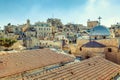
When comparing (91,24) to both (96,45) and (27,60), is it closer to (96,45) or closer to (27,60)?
(96,45)

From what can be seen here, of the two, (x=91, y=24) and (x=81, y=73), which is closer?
(x=81, y=73)

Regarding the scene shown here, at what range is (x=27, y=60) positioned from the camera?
18266mm

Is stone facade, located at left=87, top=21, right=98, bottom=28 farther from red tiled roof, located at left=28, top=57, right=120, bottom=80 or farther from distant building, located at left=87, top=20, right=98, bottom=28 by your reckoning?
red tiled roof, located at left=28, top=57, right=120, bottom=80

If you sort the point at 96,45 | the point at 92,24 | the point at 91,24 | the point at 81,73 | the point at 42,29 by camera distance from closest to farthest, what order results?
1. the point at 81,73
2. the point at 96,45
3. the point at 42,29
4. the point at 92,24
5. the point at 91,24

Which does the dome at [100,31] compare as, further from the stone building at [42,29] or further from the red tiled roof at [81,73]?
the stone building at [42,29]

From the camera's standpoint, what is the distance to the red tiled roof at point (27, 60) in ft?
50.6

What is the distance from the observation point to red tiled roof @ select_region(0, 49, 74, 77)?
1544 centimetres

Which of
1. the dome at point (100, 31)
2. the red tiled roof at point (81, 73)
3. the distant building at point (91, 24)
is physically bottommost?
the red tiled roof at point (81, 73)

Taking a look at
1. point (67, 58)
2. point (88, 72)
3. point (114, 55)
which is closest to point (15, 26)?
point (114, 55)

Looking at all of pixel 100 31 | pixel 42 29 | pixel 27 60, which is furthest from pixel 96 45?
pixel 42 29

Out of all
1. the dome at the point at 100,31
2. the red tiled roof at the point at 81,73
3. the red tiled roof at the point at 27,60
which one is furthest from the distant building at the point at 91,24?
the red tiled roof at the point at 81,73

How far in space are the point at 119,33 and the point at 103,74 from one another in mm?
63348

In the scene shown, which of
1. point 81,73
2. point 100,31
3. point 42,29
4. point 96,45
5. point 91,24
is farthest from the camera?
point 91,24

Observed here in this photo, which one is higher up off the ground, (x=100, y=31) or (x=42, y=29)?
(x=42, y=29)
